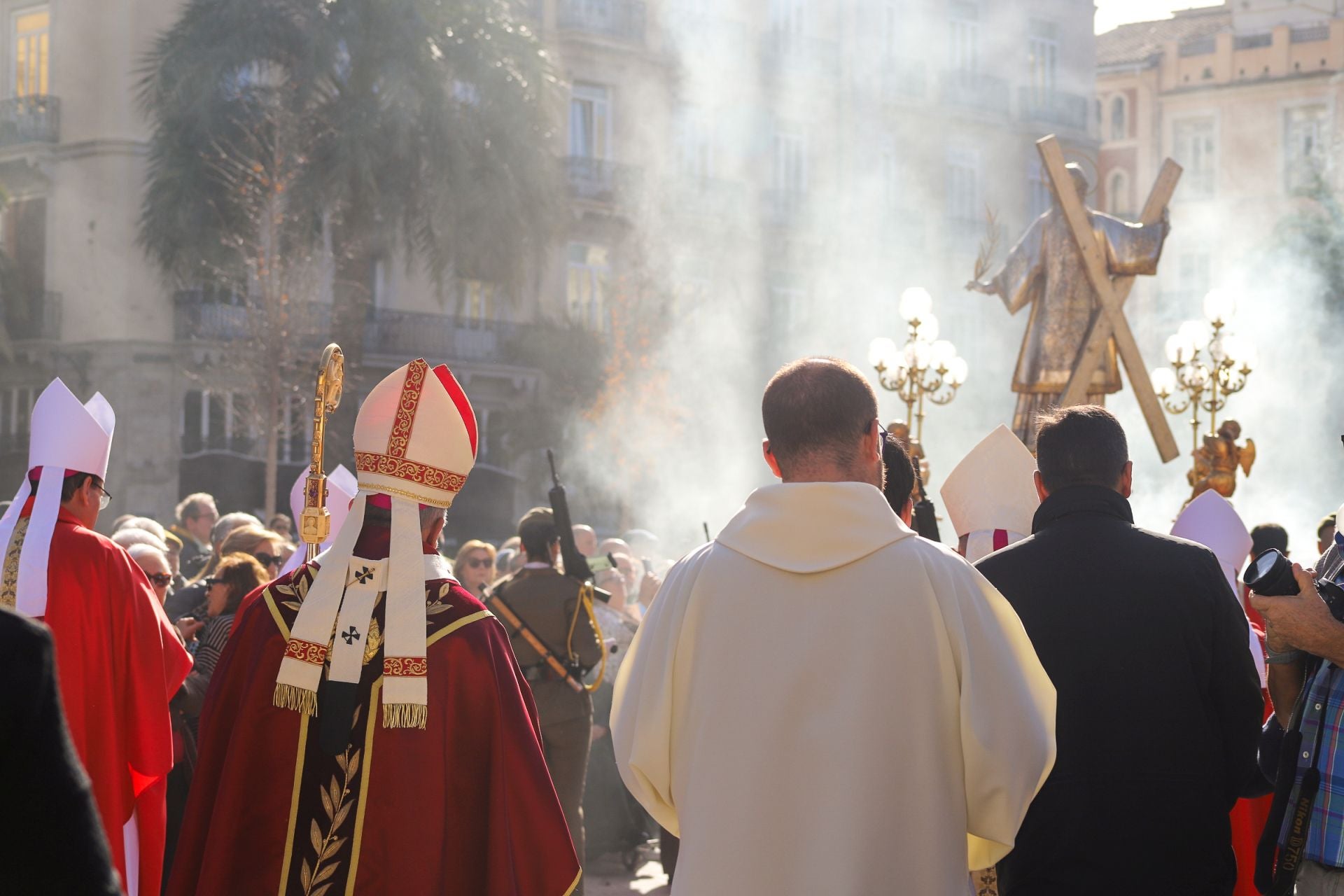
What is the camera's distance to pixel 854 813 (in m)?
2.89

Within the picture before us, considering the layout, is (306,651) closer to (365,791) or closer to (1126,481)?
(365,791)

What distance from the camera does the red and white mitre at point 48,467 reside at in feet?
16.4

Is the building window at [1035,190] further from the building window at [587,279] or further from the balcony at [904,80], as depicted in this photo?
the building window at [587,279]

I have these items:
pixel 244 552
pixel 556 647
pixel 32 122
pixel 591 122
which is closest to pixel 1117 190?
pixel 591 122

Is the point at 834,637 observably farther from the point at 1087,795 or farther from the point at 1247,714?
the point at 1247,714

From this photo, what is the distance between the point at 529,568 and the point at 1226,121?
37.1 meters

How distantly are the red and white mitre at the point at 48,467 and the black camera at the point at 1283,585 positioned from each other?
3401 millimetres

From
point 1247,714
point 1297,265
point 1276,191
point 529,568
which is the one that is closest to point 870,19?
point 1297,265

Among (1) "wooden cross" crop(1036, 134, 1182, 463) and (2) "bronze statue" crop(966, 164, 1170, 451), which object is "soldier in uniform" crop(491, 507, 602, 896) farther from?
(1) "wooden cross" crop(1036, 134, 1182, 463)

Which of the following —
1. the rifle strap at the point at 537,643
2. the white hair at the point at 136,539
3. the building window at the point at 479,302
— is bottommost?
the rifle strap at the point at 537,643

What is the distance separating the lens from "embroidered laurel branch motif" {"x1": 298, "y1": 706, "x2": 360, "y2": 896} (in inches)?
142

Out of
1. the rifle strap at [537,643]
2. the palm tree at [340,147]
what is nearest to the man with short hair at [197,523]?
the rifle strap at [537,643]

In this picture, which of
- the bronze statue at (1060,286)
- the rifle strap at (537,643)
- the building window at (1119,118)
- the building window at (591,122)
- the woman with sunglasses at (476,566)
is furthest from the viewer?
the building window at (1119,118)

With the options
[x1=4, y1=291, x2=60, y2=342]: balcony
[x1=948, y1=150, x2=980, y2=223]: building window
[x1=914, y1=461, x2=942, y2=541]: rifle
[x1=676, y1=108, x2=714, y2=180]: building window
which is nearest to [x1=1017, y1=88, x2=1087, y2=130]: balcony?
[x1=948, y1=150, x2=980, y2=223]: building window
